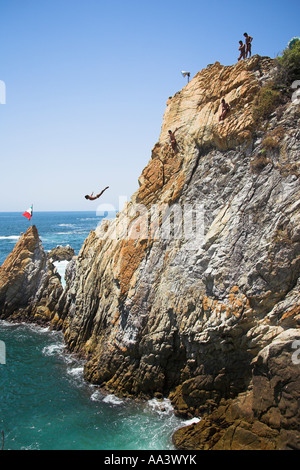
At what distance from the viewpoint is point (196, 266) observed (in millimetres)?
16766

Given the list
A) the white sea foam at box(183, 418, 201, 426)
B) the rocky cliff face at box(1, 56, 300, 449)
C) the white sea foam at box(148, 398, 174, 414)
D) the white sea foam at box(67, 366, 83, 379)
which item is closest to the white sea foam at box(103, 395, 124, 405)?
the rocky cliff face at box(1, 56, 300, 449)

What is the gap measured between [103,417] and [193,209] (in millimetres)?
11815

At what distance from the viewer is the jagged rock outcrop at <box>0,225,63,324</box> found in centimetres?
2958

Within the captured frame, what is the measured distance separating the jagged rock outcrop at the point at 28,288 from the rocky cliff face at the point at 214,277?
9.01m

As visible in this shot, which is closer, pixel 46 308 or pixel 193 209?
pixel 193 209

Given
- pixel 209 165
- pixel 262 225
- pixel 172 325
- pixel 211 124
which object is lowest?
pixel 172 325

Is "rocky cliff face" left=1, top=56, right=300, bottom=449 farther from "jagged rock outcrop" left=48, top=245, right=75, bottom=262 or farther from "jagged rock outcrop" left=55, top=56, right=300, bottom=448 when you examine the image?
"jagged rock outcrop" left=48, top=245, right=75, bottom=262

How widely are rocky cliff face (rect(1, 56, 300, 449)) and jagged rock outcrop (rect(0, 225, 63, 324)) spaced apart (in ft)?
29.6

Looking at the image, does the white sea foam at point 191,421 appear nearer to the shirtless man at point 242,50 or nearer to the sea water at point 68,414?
the sea water at point 68,414

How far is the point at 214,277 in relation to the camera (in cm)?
1575

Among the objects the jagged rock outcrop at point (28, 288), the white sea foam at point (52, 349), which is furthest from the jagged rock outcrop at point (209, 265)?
the jagged rock outcrop at point (28, 288)

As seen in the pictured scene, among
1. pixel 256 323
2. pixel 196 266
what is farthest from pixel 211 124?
pixel 256 323
